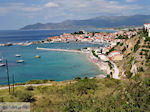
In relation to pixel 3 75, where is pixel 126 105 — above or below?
above

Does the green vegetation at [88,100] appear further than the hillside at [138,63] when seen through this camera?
No

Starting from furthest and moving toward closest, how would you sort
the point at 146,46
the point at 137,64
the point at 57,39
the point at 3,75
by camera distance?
1. the point at 57,39
2. the point at 146,46
3. the point at 3,75
4. the point at 137,64

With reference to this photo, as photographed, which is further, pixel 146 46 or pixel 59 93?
pixel 146 46

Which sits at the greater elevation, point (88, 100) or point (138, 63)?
point (138, 63)

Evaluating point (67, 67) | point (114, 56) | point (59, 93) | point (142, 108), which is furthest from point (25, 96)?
point (114, 56)

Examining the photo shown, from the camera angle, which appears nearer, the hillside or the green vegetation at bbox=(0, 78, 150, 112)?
the green vegetation at bbox=(0, 78, 150, 112)

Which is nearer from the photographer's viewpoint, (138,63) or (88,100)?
(88,100)

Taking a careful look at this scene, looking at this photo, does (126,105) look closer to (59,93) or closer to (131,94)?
(131,94)

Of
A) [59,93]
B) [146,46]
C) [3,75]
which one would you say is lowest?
[3,75]

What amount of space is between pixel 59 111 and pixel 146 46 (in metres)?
26.7

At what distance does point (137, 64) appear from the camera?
Result: 23.3 meters

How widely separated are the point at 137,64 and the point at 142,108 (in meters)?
15.6

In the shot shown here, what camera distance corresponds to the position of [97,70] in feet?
93.9

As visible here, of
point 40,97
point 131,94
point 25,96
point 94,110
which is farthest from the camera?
point 40,97
